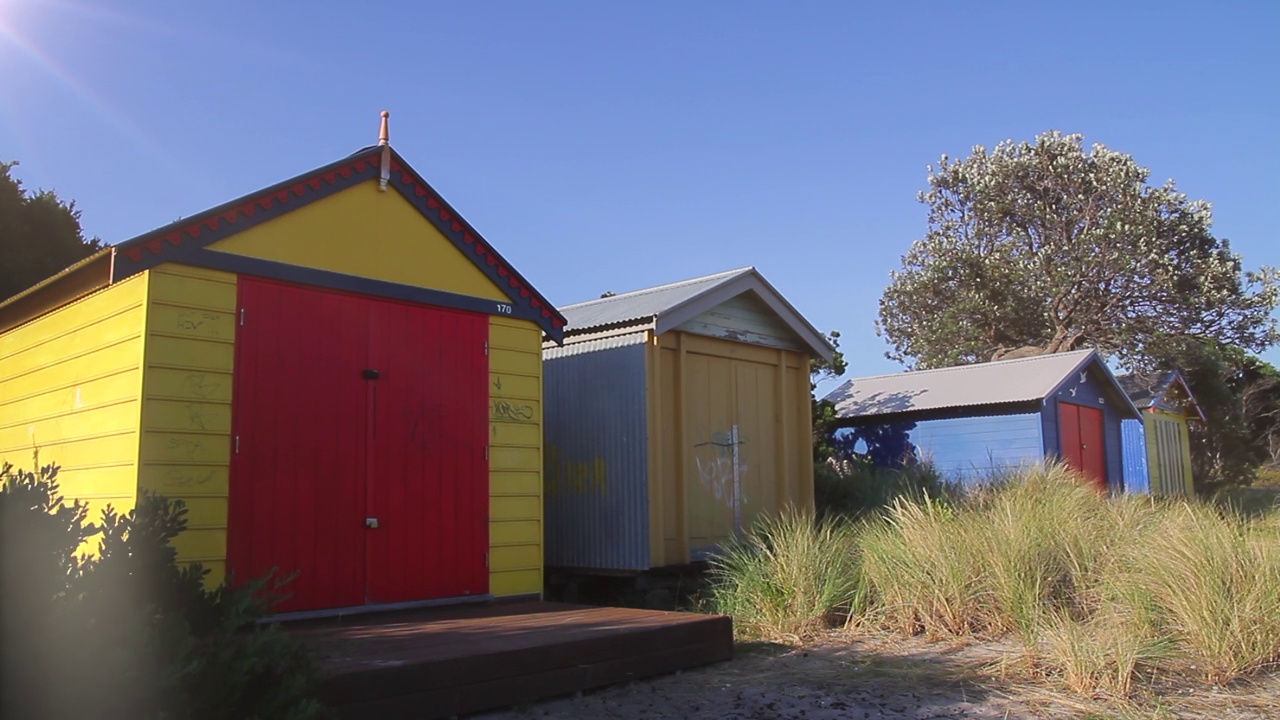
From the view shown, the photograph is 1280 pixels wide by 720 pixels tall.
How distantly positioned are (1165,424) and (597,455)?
1800 cm

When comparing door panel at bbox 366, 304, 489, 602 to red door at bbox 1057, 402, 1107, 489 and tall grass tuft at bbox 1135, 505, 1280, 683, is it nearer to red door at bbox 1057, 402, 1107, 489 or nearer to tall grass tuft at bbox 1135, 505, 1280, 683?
tall grass tuft at bbox 1135, 505, 1280, 683

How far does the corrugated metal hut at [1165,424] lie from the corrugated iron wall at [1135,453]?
0.14ft

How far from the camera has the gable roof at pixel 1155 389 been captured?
22.5 metres

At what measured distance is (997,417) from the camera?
17719mm

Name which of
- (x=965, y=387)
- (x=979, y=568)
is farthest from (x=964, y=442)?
(x=979, y=568)

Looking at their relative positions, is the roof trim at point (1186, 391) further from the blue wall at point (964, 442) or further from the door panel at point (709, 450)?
the door panel at point (709, 450)

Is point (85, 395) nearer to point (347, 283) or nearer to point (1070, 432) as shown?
point (347, 283)

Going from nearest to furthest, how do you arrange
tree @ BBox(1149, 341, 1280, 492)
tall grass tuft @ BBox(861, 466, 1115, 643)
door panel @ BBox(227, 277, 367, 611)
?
1. door panel @ BBox(227, 277, 367, 611)
2. tall grass tuft @ BBox(861, 466, 1115, 643)
3. tree @ BBox(1149, 341, 1280, 492)

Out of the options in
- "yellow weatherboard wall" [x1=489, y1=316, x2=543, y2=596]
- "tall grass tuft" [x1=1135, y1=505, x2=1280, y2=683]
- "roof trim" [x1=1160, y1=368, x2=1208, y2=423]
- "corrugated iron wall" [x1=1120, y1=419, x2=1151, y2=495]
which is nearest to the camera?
"tall grass tuft" [x1=1135, y1=505, x2=1280, y2=683]

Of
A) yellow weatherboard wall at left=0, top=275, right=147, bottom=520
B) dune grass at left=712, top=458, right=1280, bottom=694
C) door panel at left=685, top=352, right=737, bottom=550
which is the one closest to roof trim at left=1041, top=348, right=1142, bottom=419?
dune grass at left=712, top=458, right=1280, bottom=694

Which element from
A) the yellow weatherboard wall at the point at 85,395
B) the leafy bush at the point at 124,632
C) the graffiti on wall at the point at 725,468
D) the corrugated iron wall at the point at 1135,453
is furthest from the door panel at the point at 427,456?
the corrugated iron wall at the point at 1135,453

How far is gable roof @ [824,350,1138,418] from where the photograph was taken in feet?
58.2

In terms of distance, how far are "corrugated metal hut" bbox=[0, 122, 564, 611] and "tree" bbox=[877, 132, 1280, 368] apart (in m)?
23.4

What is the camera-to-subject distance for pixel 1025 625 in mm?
6777
